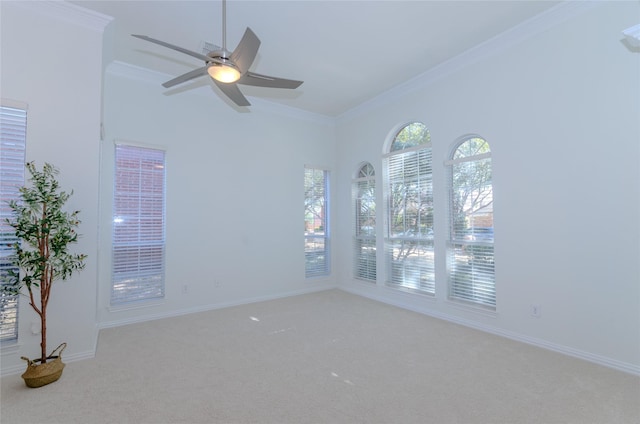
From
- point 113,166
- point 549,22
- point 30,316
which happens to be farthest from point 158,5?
point 549,22

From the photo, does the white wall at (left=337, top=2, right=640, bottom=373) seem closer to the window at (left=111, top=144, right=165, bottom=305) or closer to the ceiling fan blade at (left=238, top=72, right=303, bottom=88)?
the ceiling fan blade at (left=238, top=72, right=303, bottom=88)

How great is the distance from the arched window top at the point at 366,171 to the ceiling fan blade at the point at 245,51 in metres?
3.28

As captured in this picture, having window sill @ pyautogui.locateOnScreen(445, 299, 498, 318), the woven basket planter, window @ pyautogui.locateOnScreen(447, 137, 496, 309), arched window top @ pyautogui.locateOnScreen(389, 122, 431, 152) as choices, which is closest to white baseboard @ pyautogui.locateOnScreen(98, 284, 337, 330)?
the woven basket planter

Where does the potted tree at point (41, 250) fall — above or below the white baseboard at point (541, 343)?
above

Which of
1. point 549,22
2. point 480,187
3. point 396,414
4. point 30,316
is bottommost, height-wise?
point 396,414

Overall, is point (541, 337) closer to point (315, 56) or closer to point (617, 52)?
point (617, 52)

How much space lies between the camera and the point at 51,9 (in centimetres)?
280

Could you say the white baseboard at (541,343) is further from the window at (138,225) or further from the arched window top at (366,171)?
the window at (138,225)

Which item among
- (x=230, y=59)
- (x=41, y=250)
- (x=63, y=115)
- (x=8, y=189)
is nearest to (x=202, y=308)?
(x=41, y=250)

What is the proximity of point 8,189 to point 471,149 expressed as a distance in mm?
4803

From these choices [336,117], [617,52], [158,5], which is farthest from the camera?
[336,117]

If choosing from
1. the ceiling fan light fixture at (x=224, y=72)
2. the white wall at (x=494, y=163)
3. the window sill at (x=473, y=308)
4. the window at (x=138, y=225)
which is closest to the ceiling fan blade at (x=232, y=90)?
the ceiling fan light fixture at (x=224, y=72)

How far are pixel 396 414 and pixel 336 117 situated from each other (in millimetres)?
4984

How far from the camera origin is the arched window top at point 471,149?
3.66 m
